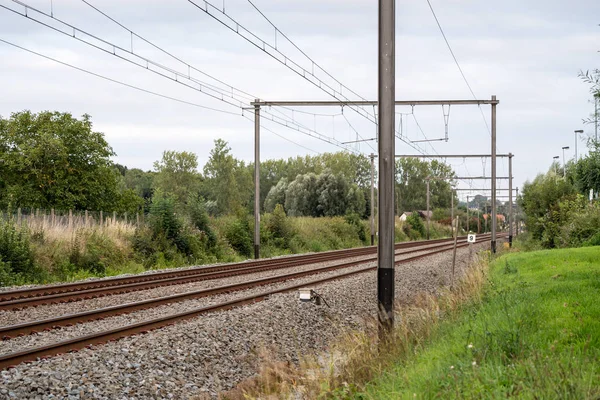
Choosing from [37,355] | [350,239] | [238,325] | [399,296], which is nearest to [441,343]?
[238,325]

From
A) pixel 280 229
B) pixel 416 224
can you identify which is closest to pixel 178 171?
pixel 416 224

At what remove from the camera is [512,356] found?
7.17 meters

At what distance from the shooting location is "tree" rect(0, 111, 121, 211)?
51.6m

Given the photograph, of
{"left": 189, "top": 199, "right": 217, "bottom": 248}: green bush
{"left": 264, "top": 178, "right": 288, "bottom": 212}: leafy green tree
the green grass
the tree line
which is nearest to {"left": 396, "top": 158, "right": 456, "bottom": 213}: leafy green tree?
the tree line

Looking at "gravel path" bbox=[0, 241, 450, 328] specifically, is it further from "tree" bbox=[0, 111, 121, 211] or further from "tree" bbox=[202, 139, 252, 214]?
"tree" bbox=[202, 139, 252, 214]

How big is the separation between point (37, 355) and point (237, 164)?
334 ft

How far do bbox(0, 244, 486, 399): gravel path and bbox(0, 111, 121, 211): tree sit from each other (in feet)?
132

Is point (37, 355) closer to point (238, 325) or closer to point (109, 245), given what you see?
point (238, 325)

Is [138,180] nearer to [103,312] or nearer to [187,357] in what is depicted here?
[103,312]

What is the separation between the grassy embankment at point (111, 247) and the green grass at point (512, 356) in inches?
548

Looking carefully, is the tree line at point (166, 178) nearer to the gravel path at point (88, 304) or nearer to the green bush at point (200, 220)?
the green bush at point (200, 220)

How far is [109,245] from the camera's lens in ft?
85.6

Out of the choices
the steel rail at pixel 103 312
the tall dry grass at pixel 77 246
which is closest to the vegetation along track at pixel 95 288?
the steel rail at pixel 103 312

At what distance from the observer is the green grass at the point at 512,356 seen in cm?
576
